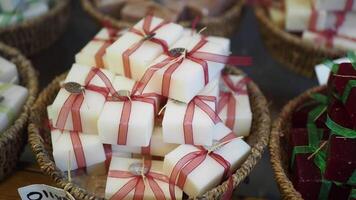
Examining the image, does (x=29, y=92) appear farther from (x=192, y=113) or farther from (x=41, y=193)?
(x=192, y=113)

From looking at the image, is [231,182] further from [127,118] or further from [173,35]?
[173,35]

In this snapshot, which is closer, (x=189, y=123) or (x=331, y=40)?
(x=189, y=123)

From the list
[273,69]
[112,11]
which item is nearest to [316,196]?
Answer: [273,69]

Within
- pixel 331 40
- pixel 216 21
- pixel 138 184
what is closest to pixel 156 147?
pixel 138 184

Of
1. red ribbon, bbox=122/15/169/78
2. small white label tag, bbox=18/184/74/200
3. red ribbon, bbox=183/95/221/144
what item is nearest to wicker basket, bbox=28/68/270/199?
small white label tag, bbox=18/184/74/200

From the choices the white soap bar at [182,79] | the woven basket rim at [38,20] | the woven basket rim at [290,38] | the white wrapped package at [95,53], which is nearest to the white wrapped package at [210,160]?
the white soap bar at [182,79]

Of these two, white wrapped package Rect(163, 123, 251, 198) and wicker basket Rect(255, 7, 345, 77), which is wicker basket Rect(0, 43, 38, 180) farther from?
wicker basket Rect(255, 7, 345, 77)
